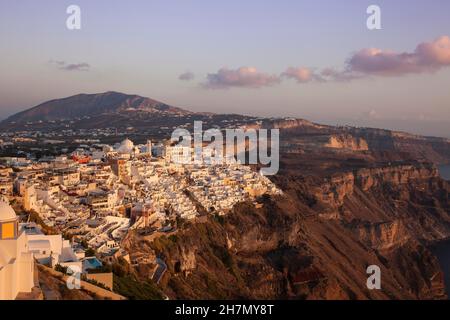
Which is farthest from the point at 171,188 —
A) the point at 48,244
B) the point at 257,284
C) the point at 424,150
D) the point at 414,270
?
the point at 424,150

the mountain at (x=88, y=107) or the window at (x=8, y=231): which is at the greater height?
the mountain at (x=88, y=107)

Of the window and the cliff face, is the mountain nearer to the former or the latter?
the cliff face

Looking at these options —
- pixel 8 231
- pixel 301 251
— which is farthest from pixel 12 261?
pixel 301 251

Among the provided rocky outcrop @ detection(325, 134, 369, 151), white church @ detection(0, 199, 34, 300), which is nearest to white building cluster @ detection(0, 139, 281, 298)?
white church @ detection(0, 199, 34, 300)

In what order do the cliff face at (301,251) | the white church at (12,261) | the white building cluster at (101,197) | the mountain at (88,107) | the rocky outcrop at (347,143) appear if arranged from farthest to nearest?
the mountain at (88,107), the rocky outcrop at (347,143), the cliff face at (301,251), the white building cluster at (101,197), the white church at (12,261)

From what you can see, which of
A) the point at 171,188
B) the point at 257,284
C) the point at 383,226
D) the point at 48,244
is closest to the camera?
the point at 48,244

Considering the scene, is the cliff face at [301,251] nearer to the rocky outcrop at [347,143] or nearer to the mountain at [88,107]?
the rocky outcrop at [347,143]

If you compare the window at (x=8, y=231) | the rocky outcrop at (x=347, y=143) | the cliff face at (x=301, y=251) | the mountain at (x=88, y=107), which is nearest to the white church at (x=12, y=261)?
the window at (x=8, y=231)
